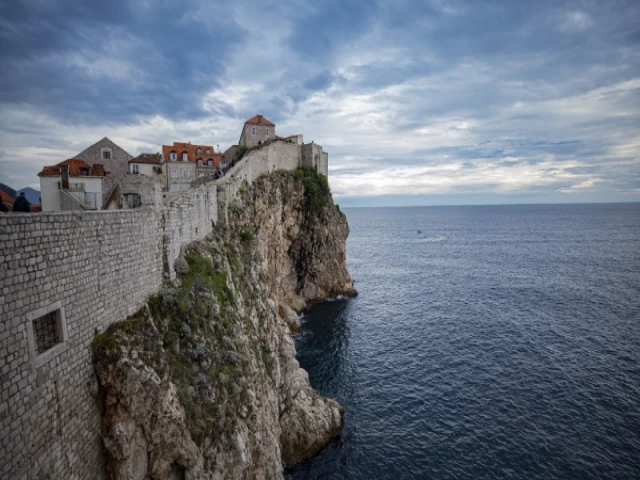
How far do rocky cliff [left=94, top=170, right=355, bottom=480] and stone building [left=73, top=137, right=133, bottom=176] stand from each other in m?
9.47

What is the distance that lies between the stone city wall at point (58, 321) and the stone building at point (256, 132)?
141 feet

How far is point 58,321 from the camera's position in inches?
→ 391

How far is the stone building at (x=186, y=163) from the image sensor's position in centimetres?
4000

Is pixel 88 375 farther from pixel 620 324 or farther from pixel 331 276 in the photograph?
pixel 620 324

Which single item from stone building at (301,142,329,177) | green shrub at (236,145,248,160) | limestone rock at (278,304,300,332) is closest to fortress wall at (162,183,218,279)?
limestone rock at (278,304,300,332)

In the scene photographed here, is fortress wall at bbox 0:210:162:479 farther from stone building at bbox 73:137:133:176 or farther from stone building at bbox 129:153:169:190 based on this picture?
stone building at bbox 129:153:169:190

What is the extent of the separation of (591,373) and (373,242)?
101366 millimetres

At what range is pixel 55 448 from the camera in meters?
9.38

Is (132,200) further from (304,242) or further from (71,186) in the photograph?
(304,242)

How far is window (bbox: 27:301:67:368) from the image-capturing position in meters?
8.80

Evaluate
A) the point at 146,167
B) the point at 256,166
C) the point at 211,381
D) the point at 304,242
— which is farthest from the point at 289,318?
the point at 211,381

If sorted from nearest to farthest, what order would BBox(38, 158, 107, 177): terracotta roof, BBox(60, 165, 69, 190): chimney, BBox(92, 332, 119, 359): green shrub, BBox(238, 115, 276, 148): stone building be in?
1. BBox(92, 332, 119, 359): green shrub
2. BBox(60, 165, 69, 190): chimney
3. BBox(38, 158, 107, 177): terracotta roof
4. BBox(238, 115, 276, 148): stone building

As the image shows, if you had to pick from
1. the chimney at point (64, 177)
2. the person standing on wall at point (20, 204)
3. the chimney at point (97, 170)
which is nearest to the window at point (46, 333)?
the person standing on wall at point (20, 204)

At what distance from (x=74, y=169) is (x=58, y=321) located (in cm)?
1815
